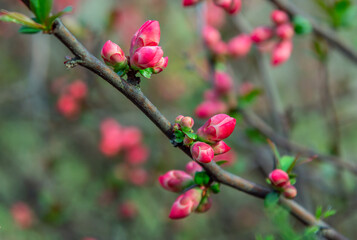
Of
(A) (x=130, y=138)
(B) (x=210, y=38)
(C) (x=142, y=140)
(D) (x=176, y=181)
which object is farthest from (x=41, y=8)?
(C) (x=142, y=140)

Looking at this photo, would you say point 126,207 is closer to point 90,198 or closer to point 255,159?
point 90,198

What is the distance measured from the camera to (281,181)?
905 mm

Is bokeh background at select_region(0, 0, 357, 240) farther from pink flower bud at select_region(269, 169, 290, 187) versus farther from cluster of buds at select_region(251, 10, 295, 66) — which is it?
pink flower bud at select_region(269, 169, 290, 187)

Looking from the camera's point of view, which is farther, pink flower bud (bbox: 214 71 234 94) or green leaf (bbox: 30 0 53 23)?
pink flower bud (bbox: 214 71 234 94)

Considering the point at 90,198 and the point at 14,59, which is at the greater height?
the point at 14,59

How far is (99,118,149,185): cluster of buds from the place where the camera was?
8.67ft

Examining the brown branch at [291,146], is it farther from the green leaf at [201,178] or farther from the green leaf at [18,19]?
the green leaf at [18,19]

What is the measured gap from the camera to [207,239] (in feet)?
8.85

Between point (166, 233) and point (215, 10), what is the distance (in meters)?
2.05

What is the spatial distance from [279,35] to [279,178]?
81 centimetres

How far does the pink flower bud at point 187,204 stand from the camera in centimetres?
94

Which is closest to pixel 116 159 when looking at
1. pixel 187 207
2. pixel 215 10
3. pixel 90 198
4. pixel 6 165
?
pixel 90 198

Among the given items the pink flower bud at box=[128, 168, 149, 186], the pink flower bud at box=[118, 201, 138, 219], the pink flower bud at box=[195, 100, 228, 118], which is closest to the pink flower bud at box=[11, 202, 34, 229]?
the pink flower bud at box=[118, 201, 138, 219]

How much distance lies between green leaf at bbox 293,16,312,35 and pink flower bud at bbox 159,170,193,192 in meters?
0.84
